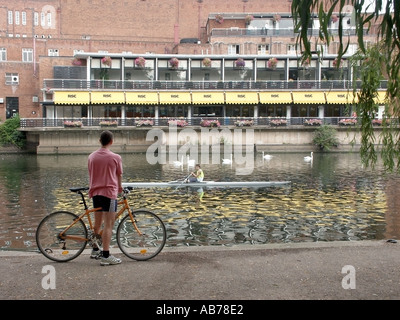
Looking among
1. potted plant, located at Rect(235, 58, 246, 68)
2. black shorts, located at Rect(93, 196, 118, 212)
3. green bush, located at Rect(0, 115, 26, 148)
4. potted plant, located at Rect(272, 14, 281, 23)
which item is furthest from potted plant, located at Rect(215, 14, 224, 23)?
black shorts, located at Rect(93, 196, 118, 212)

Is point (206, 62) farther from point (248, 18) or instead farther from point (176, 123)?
point (248, 18)

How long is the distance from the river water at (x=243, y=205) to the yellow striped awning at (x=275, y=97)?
23.3 meters

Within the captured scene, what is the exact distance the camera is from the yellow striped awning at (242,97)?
51.9 m

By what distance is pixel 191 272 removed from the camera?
254 inches

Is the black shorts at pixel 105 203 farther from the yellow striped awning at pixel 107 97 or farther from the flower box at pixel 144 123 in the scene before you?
the yellow striped awning at pixel 107 97

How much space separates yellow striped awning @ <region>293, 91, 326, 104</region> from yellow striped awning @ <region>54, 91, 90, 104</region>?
22.2 meters

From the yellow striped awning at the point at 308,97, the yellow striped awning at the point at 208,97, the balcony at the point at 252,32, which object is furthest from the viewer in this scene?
the balcony at the point at 252,32

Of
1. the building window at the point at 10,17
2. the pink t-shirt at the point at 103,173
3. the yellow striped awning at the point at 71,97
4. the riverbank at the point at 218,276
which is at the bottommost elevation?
the riverbank at the point at 218,276

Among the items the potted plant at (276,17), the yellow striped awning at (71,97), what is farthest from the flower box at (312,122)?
the yellow striped awning at (71,97)

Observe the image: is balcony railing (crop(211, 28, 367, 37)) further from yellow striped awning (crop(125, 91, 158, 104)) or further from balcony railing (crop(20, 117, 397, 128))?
balcony railing (crop(20, 117, 397, 128))

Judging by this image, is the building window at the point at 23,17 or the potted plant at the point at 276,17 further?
the building window at the point at 23,17

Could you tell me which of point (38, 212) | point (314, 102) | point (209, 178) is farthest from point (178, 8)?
point (38, 212)

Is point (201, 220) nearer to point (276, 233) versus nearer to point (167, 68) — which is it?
point (276, 233)
